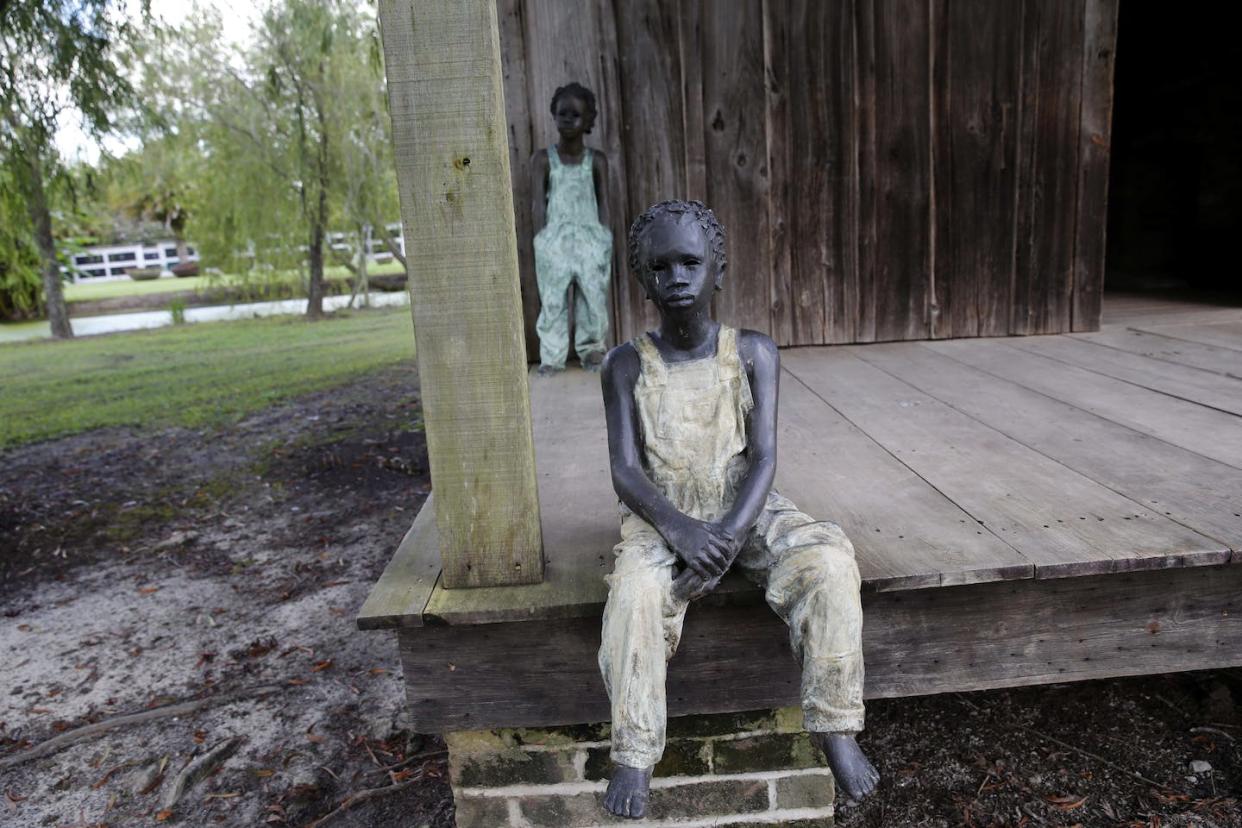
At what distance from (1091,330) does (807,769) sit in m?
3.51

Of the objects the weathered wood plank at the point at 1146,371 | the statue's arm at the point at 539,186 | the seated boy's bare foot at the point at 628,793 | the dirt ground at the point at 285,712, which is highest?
the statue's arm at the point at 539,186

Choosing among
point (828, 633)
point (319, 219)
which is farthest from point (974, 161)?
point (319, 219)

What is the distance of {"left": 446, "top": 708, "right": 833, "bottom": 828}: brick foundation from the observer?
6.51 feet

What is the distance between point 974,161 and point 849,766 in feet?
12.4

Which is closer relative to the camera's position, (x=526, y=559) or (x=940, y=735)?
(x=526, y=559)

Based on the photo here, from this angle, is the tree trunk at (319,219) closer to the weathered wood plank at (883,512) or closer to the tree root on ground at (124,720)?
the tree root on ground at (124,720)

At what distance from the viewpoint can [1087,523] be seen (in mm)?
1980

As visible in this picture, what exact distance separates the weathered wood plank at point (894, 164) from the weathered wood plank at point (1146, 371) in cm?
60

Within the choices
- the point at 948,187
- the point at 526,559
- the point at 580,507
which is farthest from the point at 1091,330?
the point at 526,559

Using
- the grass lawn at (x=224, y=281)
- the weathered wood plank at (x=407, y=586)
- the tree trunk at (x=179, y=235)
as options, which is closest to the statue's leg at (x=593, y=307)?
the weathered wood plank at (x=407, y=586)

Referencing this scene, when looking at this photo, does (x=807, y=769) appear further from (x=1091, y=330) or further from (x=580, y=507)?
(x=1091, y=330)

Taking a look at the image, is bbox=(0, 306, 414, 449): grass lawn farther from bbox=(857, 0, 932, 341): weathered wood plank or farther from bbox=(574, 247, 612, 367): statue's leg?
bbox=(857, 0, 932, 341): weathered wood plank

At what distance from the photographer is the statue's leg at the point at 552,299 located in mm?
4168

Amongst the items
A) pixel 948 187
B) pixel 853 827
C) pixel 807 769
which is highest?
pixel 948 187
